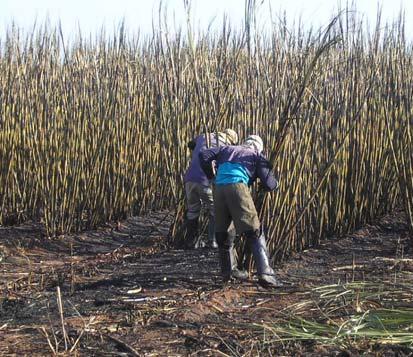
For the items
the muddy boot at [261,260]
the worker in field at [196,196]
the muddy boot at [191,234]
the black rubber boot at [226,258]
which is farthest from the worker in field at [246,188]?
the muddy boot at [191,234]

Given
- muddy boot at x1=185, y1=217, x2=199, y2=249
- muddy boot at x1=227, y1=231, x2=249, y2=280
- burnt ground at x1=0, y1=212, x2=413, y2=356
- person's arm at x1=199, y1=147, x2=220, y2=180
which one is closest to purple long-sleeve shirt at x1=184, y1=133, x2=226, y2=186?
muddy boot at x1=185, y1=217, x2=199, y2=249

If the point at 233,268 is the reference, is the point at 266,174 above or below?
above

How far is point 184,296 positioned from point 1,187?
10.7ft

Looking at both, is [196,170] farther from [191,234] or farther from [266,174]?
[266,174]

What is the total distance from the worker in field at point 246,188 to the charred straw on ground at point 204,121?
0.79 feet

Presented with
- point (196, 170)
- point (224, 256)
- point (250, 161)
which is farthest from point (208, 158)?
point (196, 170)

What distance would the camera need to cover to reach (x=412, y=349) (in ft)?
10.4

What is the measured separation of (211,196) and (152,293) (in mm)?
1720

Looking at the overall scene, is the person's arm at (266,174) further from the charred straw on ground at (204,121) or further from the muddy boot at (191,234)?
the muddy boot at (191,234)

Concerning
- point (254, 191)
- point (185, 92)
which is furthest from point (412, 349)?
point (185, 92)

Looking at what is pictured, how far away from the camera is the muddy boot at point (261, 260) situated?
4.42m

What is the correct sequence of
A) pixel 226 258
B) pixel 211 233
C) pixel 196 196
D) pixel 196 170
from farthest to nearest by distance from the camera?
1. pixel 211 233
2. pixel 196 196
3. pixel 196 170
4. pixel 226 258

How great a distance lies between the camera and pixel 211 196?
6.02 metres

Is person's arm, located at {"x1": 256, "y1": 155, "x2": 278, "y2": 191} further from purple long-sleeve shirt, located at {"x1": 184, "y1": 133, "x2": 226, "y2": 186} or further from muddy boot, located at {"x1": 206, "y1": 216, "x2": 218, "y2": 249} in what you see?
muddy boot, located at {"x1": 206, "y1": 216, "x2": 218, "y2": 249}
